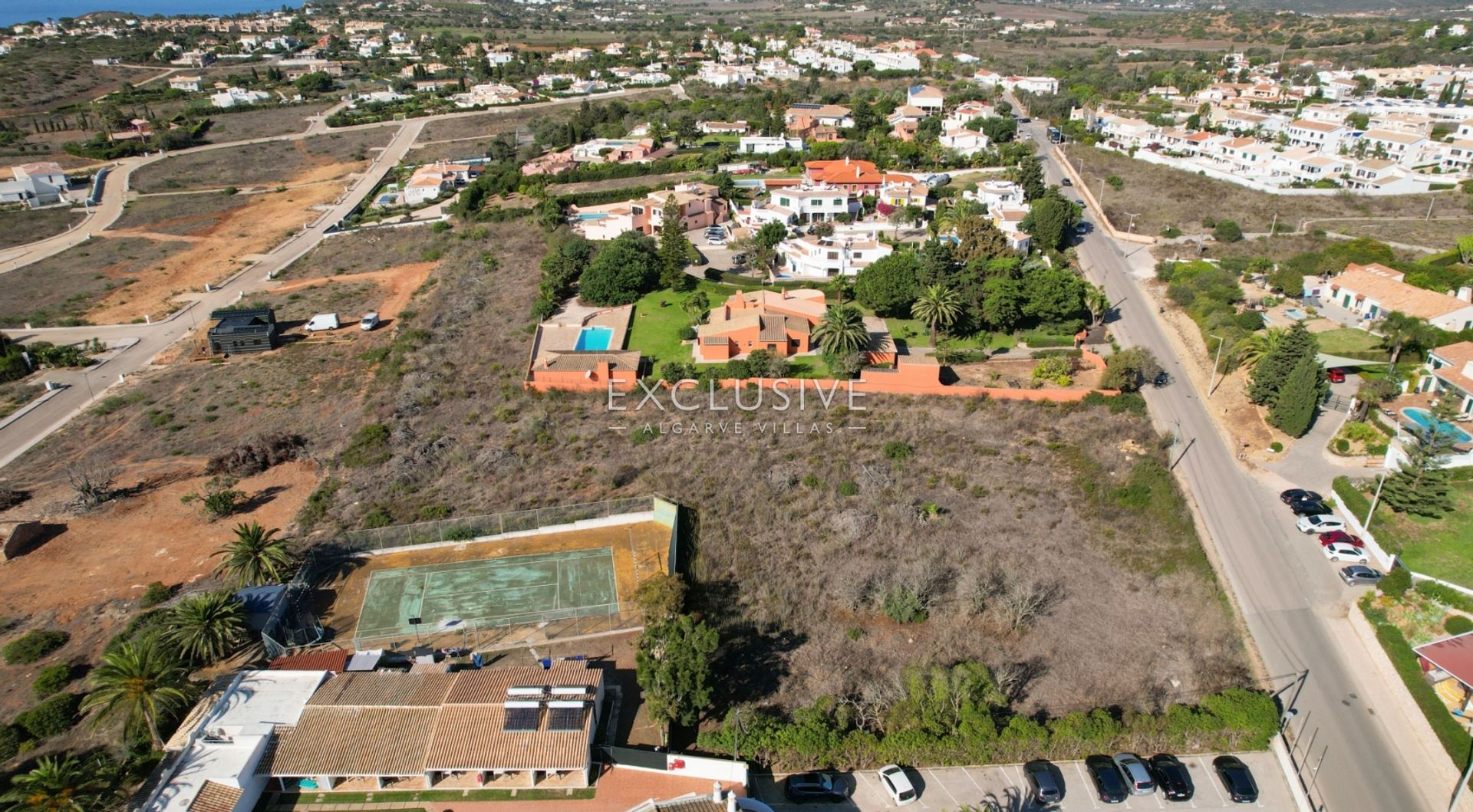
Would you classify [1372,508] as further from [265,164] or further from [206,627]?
[265,164]

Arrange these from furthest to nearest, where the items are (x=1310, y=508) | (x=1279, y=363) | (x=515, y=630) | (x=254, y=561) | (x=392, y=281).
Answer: (x=392, y=281)
(x=1279, y=363)
(x=1310, y=508)
(x=254, y=561)
(x=515, y=630)

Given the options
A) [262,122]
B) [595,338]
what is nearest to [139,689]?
[595,338]

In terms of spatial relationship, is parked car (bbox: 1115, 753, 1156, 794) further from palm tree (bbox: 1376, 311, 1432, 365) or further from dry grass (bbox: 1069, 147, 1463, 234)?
dry grass (bbox: 1069, 147, 1463, 234)

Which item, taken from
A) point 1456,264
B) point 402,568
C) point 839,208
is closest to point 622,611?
point 402,568

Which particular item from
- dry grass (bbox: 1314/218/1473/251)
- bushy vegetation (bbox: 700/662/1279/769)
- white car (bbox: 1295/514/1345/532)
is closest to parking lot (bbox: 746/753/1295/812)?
bushy vegetation (bbox: 700/662/1279/769)

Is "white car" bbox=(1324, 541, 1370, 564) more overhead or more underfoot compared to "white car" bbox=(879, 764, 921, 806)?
more underfoot

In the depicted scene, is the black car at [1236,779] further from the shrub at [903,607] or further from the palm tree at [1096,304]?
the palm tree at [1096,304]
